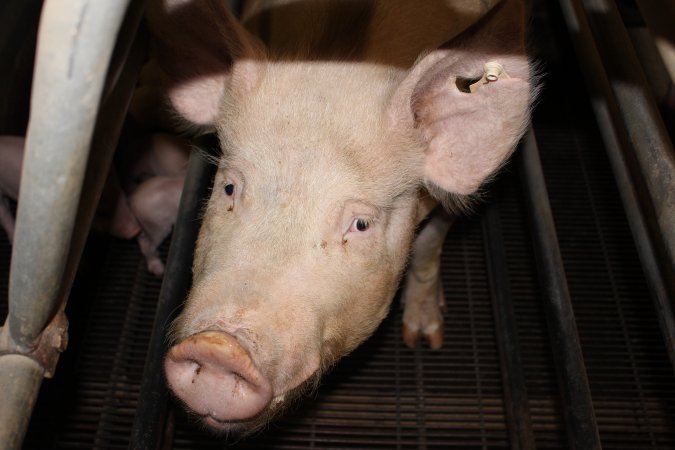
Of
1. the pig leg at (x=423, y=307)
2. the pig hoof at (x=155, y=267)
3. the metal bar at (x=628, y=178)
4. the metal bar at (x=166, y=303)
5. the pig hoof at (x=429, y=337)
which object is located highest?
the metal bar at (x=628, y=178)

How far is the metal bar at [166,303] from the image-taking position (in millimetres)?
2328

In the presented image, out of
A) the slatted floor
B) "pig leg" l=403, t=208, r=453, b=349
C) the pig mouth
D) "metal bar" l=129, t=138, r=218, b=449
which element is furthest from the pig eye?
"pig leg" l=403, t=208, r=453, b=349

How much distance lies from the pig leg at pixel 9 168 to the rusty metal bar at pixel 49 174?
274 cm

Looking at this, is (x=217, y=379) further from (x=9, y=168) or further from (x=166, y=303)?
(x=9, y=168)

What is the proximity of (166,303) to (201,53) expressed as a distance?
991 mm

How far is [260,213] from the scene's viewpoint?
2.07 meters

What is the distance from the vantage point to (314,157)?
2121 mm

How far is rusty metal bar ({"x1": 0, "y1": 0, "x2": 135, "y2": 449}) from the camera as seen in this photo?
35.3 inches

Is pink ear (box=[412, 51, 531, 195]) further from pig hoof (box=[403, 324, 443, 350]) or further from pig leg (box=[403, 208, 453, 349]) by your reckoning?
pig hoof (box=[403, 324, 443, 350])

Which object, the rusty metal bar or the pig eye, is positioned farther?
the pig eye

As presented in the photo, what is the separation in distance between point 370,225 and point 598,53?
4.26ft

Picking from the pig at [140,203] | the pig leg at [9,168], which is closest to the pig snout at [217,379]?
the pig at [140,203]

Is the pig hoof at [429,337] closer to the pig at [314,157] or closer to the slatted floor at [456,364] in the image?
the slatted floor at [456,364]

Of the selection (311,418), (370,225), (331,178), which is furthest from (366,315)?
(311,418)
